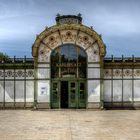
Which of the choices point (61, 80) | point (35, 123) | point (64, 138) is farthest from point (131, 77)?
point (64, 138)

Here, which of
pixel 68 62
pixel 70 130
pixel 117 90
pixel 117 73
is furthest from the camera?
pixel 117 90

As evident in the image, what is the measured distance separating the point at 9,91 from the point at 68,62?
6.03 m

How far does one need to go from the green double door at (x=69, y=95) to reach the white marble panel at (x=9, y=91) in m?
3.80

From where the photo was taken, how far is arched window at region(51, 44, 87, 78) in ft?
108

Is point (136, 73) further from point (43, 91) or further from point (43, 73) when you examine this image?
point (43, 91)

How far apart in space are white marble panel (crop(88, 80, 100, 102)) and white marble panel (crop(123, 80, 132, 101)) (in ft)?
8.85

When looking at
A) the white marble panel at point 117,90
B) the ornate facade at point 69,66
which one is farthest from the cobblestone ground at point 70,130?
the white marble panel at point 117,90

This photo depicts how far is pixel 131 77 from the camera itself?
33938 millimetres

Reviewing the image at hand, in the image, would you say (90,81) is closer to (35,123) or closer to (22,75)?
(22,75)

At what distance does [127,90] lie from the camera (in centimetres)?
3400

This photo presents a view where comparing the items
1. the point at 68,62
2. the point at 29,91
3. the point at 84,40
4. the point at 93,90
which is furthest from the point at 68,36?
the point at 29,91

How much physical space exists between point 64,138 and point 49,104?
1643cm

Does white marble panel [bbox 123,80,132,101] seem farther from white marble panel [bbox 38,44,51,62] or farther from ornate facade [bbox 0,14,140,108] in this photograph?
white marble panel [bbox 38,44,51,62]

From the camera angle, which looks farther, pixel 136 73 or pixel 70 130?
pixel 136 73
